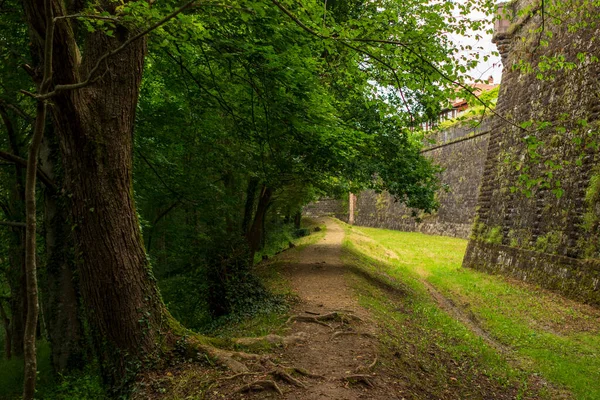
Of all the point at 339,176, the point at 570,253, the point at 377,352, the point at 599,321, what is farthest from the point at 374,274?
the point at 377,352

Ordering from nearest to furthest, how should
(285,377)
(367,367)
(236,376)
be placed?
1. (236,376)
2. (285,377)
3. (367,367)

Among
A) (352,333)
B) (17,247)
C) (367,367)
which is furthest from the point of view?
(17,247)

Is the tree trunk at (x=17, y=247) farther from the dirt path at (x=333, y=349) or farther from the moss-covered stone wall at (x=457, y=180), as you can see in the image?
the moss-covered stone wall at (x=457, y=180)

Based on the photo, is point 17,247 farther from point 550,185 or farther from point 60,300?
point 550,185

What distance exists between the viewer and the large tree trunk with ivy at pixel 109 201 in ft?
14.3

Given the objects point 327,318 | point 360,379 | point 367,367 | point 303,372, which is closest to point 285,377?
point 303,372

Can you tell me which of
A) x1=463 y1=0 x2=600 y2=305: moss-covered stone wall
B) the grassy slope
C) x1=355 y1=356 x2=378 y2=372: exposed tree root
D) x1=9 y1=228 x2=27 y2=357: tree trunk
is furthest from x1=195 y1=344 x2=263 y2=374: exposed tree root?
x1=9 y1=228 x2=27 y2=357: tree trunk

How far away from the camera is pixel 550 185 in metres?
9.00

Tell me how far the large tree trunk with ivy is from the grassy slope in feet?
17.9

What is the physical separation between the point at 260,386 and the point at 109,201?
2442 mm

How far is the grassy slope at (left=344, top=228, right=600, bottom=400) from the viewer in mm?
6555

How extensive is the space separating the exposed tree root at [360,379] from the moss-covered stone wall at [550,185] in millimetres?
4462

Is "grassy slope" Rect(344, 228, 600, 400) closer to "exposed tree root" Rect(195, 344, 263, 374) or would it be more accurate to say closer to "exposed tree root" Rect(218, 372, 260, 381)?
"exposed tree root" Rect(195, 344, 263, 374)

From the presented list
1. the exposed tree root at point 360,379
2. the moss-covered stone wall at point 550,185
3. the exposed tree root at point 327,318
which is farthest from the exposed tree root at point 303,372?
the moss-covered stone wall at point 550,185
